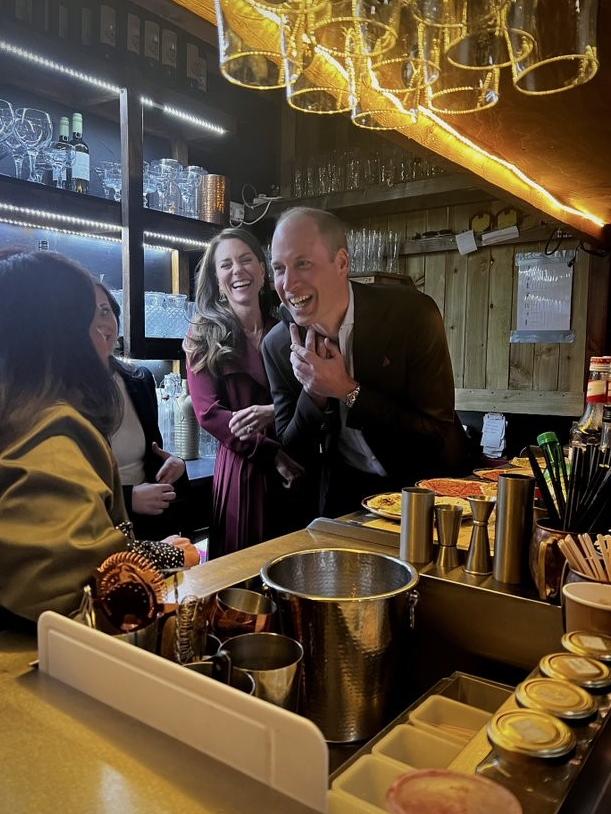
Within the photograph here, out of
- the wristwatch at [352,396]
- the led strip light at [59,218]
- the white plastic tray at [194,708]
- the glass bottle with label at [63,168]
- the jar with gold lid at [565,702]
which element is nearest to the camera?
the white plastic tray at [194,708]

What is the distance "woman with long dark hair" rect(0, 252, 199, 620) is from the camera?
80cm

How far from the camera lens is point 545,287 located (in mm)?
3379

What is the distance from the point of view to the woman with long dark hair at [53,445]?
0.80 meters

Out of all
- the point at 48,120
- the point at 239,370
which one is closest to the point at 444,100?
the point at 239,370

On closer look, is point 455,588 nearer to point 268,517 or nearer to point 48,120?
point 268,517

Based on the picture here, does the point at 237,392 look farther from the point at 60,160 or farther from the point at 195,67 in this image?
the point at 195,67

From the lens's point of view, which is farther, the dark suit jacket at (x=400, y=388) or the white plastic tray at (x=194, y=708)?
the dark suit jacket at (x=400, y=388)

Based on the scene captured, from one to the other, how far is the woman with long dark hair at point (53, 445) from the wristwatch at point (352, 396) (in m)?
0.81

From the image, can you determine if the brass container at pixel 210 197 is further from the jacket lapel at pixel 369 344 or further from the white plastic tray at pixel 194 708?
the white plastic tray at pixel 194 708

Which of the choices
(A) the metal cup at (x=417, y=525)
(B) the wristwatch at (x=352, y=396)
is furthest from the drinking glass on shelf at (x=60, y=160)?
(A) the metal cup at (x=417, y=525)

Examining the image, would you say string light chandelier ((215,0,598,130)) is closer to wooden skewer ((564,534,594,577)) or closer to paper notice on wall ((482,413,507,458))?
wooden skewer ((564,534,594,577))

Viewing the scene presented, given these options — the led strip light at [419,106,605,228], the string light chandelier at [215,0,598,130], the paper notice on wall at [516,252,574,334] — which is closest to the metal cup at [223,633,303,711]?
the string light chandelier at [215,0,598,130]

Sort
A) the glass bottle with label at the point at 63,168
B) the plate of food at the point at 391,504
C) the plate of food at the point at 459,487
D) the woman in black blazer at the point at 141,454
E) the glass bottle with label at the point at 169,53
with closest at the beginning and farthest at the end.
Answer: the plate of food at the point at 391,504, the plate of food at the point at 459,487, the woman in black blazer at the point at 141,454, the glass bottle with label at the point at 63,168, the glass bottle with label at the point at 169,53

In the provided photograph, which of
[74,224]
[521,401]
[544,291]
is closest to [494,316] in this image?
[544,291]
